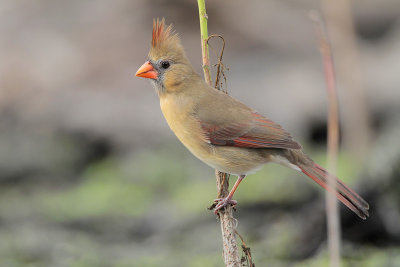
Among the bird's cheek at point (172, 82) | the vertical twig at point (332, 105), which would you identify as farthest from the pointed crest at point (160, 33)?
the vertical twig at point (332, 105)

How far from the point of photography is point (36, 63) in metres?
8.88

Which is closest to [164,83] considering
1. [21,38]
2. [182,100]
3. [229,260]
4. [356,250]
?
[182,100]

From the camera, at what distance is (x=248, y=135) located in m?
3.90

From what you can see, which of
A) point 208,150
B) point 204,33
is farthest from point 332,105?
point 208,150

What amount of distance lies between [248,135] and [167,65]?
592 millimetres

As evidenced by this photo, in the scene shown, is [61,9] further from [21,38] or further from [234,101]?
[234,101]

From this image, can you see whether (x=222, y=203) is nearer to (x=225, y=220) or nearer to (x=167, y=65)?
(x=225, y=220)

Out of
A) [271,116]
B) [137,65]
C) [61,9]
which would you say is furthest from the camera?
[61,9]

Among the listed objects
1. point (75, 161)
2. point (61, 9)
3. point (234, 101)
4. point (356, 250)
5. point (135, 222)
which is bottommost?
point (356, 250)

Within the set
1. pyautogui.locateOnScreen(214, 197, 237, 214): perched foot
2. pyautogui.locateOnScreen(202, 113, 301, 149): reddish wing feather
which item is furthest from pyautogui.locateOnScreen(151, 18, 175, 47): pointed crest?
pyautogui.locateOnScreen(214, 197, 237, 214): perched foot

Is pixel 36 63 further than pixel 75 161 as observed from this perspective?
Yes

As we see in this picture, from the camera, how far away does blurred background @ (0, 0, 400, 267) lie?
209 inches

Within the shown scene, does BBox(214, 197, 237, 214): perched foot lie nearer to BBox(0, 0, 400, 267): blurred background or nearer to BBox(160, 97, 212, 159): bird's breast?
BBox(160, 97, 212, 159): bird's breast

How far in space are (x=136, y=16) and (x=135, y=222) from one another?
395 centimetres
